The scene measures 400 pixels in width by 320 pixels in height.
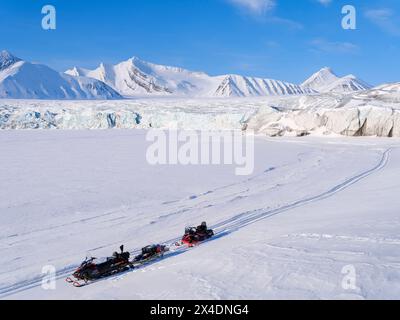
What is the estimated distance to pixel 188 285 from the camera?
7594 millimetres

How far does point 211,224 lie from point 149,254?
3.52 m

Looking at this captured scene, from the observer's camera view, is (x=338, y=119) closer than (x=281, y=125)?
Yes

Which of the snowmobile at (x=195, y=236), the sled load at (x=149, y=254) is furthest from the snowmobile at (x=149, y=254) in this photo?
the snowmobile at (x=195, y=236)

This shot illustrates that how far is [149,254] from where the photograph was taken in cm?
1017

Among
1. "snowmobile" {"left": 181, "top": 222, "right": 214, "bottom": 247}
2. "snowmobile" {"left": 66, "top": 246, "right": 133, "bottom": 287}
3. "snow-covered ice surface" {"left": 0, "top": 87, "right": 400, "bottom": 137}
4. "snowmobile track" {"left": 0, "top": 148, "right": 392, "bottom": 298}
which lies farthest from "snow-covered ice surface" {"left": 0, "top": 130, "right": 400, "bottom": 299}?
"snow-covered ice surface" {"left": 0, "top": 87, "right": 400, "bottom": 137}

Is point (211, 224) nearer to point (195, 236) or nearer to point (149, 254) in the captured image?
point (195, 236)

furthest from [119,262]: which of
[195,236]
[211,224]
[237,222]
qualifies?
[237,222]

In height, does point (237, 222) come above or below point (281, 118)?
below

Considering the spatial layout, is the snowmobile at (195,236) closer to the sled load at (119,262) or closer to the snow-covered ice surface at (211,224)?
the sled load at (119,262)

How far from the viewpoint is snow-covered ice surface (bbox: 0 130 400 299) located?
7.61m
